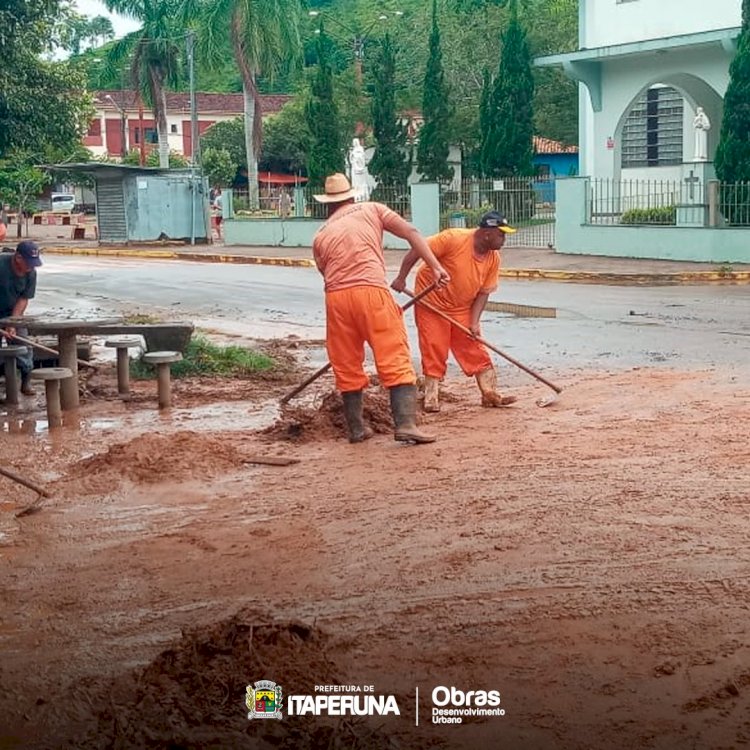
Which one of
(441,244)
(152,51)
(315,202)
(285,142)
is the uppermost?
(152,51)

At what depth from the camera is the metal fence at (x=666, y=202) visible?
22234mm

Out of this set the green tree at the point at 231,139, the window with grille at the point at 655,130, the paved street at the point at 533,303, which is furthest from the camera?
the green tree at the point at 231,139

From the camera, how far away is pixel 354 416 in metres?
8.03

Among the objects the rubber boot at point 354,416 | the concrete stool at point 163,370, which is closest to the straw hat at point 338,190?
the rubber boot at point 354,416

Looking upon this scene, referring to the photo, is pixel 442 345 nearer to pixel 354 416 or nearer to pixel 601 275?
pixel 354 416

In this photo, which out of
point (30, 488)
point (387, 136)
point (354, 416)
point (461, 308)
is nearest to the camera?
point (30, 488)

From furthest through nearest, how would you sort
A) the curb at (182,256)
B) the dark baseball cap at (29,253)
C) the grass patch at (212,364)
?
1. the curb at (182,256)
2. the grass patch at (212,364)
3. the dark baseball cap at (29,253)

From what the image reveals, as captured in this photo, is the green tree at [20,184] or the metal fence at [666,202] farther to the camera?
the green tree at [20,184]

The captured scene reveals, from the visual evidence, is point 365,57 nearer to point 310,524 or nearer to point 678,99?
point 678,99

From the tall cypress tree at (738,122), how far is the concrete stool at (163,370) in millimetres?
15566

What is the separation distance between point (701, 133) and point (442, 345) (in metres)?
20.6

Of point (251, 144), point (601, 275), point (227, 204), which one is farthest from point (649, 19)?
point (251, 144)

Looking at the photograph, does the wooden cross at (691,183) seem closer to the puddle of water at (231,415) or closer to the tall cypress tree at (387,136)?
the tall cypress tree at (387,136)

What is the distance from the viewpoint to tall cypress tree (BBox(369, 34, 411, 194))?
115 ft
